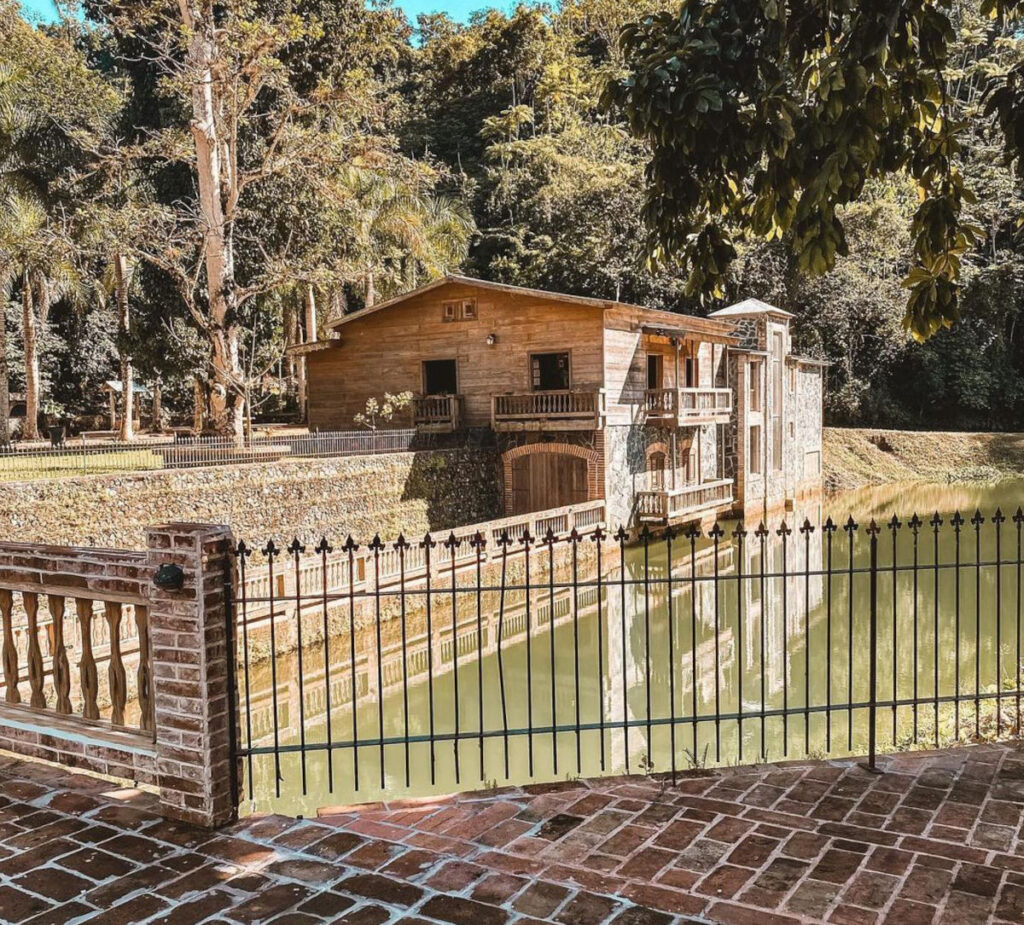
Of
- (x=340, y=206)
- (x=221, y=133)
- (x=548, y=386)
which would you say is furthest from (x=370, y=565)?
(x=221, y=133)

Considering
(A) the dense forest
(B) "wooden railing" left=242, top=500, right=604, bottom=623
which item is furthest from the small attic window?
(B) "wooden railing" left=242, top=500, right=604, bottom=623

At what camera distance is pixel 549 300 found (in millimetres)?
22312

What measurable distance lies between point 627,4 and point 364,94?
1526 inches

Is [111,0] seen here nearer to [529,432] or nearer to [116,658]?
[529,432]

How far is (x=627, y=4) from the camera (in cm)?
5378

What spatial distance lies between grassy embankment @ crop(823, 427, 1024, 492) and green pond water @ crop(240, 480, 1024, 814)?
17.8m

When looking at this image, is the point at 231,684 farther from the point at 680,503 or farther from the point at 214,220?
the point at 680,503

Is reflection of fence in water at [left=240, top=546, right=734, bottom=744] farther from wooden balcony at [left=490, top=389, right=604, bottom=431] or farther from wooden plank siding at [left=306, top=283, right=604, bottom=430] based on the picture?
wooden plank siding at [left=306, top=283, right=604, bottom=430]

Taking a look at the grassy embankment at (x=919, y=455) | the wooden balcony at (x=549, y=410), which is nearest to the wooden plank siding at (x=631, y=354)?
the wooden balcony at (x=549, y=410)

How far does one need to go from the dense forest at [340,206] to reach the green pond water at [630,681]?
3618mm

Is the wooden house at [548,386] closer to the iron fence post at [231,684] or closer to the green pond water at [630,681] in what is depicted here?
the green pond water at [630,681]

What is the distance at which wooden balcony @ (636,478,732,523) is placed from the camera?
22.3 meters

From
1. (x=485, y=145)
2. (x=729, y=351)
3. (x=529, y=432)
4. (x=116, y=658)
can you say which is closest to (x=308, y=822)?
(x=116, y=658)

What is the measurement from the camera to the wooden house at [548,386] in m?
22.0
